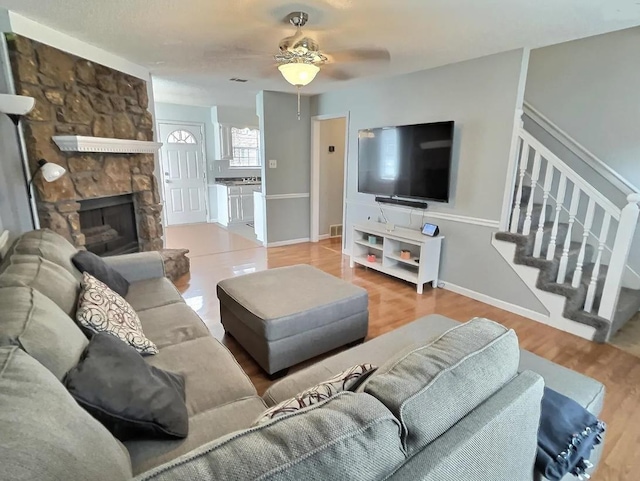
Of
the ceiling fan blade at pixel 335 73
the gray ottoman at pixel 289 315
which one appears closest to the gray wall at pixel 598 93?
the ceiling fan blade at pixel 335 73

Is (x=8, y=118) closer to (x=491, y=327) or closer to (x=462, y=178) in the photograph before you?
(x=491, y=327)

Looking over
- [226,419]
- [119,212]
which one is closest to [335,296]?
[226,419]

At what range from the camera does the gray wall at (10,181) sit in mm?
2363

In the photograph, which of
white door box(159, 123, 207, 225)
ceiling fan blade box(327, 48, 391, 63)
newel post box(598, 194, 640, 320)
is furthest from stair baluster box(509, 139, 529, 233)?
white door box(159, 123, 207, 225)

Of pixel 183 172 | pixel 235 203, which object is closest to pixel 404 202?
pixel 235 203

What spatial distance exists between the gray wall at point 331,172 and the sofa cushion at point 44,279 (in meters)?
4.26

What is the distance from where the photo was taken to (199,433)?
1.15 meters

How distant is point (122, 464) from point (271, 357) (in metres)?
1.29

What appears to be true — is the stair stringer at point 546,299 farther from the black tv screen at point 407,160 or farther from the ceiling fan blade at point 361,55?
the ceiling fan blade at point 361,55

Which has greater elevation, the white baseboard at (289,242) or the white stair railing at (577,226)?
the white stair railing at (577,226)

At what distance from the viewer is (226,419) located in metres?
1.21

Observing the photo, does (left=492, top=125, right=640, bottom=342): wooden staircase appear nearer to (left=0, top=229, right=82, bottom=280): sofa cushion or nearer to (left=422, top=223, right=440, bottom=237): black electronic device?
(left=422, top=223, right=440, bottom=237): black electronic device

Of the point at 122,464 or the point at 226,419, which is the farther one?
the point at 226,419

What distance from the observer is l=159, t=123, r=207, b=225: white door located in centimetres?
661
